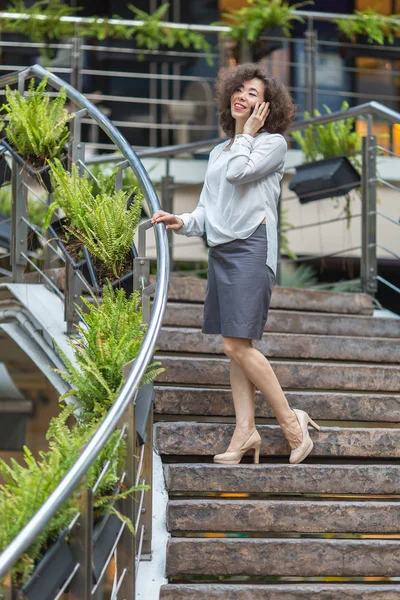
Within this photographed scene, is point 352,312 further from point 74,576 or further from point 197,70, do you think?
point 197,70

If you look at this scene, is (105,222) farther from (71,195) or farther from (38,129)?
(38,129)

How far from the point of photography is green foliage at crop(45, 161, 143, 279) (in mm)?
4352

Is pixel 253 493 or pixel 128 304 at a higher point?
pixel 128 304

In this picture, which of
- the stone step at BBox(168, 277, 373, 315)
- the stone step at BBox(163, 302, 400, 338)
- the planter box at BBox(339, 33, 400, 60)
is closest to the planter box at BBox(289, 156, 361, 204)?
the stone step at BBox(168, 277, 373, 315)

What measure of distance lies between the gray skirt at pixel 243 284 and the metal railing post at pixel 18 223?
60.2 inches

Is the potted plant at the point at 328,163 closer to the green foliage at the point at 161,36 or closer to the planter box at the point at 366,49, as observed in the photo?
the green foliage at the point at 161,36

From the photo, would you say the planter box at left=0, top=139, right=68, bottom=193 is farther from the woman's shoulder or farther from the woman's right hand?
the woman's shoulder

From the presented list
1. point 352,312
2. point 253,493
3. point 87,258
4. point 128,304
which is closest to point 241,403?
point 253,493

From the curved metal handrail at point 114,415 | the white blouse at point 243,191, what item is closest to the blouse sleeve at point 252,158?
the white blouse at point 243,191

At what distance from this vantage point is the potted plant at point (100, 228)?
4367 millimetres

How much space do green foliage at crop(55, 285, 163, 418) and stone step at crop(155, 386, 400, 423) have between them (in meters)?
0.78

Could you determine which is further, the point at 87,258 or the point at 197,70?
the point at 197,70

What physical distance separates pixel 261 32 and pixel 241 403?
6589 mm

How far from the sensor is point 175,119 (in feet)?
34.5
